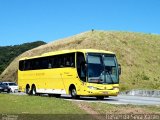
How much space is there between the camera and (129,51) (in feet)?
256

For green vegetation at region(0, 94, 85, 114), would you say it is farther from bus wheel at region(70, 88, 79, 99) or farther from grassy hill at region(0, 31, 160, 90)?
grassy hill at region(0, 31, 160, 90)

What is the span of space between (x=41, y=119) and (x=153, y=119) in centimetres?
402

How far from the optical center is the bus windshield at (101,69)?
1173 inches

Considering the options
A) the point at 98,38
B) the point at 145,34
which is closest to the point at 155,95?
the point at 98,38

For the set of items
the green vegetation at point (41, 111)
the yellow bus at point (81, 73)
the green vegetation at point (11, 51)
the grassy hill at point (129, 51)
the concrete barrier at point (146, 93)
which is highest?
the green vegetation at point (11, 51)

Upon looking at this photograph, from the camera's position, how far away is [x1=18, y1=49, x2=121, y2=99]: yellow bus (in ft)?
98.0

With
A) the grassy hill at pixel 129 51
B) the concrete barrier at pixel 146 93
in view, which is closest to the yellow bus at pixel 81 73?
the concrete barrier at pixel 146 93

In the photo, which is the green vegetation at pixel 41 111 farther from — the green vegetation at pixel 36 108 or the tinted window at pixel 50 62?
the tinted window at pixel 50 62

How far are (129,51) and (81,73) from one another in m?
48.7

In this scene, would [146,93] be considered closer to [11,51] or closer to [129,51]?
[129,51]

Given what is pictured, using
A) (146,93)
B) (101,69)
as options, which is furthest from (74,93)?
(146,93)

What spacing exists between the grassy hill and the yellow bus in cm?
2845

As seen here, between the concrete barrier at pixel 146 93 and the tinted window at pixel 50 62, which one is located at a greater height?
the tinted window at pixel 50 62

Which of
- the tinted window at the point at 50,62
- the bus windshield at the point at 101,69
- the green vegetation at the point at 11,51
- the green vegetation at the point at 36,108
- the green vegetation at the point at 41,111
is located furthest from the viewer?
the green vegetation at the point at 11,51
